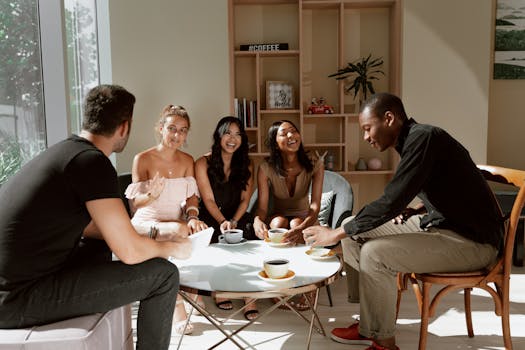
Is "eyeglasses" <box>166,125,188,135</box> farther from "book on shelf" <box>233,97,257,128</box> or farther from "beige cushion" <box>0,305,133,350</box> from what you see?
"beige cushion" <box>0,305,133,350</box>

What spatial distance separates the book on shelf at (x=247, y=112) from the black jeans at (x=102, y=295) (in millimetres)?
2846

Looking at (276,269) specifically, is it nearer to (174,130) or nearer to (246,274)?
(246,274)

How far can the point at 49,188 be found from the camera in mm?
1756

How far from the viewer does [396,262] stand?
7.75 feet

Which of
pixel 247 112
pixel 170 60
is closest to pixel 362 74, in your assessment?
pixel 247 112

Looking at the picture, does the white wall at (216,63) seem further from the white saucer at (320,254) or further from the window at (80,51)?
the white saucer at (320,254)

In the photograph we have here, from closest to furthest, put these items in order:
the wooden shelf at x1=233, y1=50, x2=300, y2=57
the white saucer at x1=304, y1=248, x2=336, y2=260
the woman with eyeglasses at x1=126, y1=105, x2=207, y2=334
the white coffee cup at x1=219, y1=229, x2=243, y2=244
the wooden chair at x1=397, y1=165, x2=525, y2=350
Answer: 1. the wooden chair at x1=397, y1=165, x2=525, y2=350
2. the white saucer at x1=304, y1=248, x2=336, y2=260
3. the white coffee cup at x1=219, y1=229, x2=243, y2=244
4. the woman with eyeglasses at x1=126, y1=105, x2=207, y2=334
5. the wooden shelf at x1=233, y1=50, x2=300, y2=57

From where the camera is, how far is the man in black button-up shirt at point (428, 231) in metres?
2.34

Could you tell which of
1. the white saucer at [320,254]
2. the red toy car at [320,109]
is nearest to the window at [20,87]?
the white saucer at [320,254]

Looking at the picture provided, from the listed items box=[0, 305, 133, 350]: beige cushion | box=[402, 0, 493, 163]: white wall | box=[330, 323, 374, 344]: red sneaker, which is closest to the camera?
box=[0, 305, 133, 350]: beige cushion

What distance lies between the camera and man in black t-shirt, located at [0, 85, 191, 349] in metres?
1.75

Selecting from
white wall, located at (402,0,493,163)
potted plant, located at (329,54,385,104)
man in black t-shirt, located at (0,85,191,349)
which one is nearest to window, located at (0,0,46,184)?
man in black t-shirt, located at (0,85,191,349)

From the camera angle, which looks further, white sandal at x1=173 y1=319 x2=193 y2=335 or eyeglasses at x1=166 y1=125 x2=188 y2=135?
eyeglasses at x1=166 y1=125 x2=188 y2=135

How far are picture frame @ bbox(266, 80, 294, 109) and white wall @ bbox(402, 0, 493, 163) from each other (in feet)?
3.49
